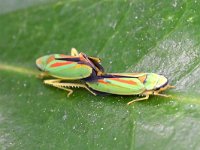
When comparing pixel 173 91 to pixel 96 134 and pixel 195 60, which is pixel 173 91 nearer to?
pixel 195 60

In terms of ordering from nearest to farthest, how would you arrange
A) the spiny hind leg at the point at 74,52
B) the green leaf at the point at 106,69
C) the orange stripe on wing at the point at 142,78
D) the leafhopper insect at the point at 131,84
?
1. the green leaf at the point at 106,69
2. the leafhopper insect at the point at 131,84
3. the orange stripe on wing at the point at 142,78
4. the spiny hind leg at the point at 74,52

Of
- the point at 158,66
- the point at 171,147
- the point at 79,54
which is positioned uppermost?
the point at 79,54

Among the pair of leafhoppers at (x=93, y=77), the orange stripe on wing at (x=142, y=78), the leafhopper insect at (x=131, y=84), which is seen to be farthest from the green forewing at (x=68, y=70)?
the orange stripe on wing at (x=142, y=78)

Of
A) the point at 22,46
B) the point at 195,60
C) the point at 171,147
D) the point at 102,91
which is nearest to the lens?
the point at 171,147

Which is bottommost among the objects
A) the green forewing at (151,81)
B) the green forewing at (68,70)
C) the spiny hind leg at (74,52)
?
the green forewing at (151,81)

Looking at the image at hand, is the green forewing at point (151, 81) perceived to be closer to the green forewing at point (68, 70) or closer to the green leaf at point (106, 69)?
the green leaf at point (106, 69)

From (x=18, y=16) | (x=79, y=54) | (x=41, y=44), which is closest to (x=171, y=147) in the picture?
(x=79, y=54)

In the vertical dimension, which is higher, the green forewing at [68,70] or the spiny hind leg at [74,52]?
the spiny hind leg at [74,52]
